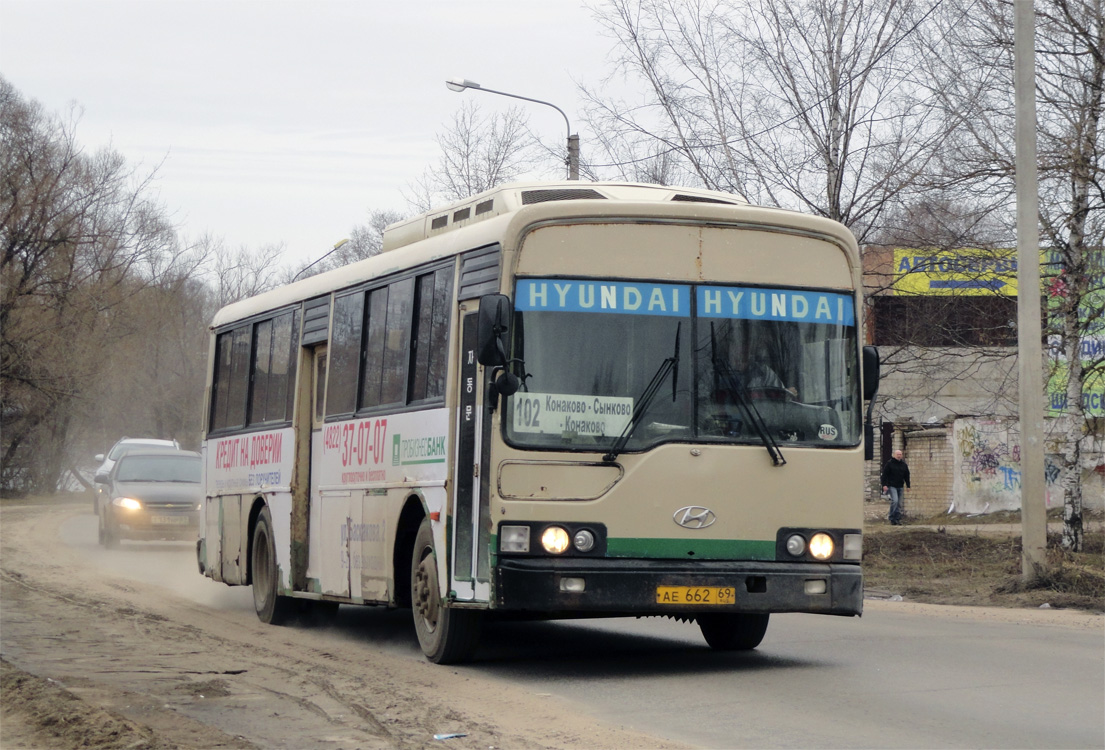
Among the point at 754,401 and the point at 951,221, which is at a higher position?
the point at 951,221

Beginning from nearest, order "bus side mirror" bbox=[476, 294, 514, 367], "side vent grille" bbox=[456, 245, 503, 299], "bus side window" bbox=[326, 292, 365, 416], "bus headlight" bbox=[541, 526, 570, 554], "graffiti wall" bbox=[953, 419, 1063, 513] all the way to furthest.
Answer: "bus side mirror" bbox=[476, 294, 514, 367], "bus headlight" bbox=[541, 526, 570, 554], "side vent grille" bbox=[456, 245, 503, 299], "bus side window" bbox=[326, 292, 365, 416], "graffiti wall" bbox=[953, 419, 1063, 513]

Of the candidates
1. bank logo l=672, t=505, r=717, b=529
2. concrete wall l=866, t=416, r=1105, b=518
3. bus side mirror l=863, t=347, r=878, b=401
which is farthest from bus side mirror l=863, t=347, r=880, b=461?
concrete wall l=866, t=416, r=1105, b=518

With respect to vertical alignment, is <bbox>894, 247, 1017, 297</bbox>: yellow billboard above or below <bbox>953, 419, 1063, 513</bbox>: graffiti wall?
above

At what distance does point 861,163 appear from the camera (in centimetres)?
2078

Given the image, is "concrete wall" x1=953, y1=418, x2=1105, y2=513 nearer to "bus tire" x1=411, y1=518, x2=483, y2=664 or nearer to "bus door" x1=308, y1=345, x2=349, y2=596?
"bus door" x1=308, y1=345, x2=349, y2=596

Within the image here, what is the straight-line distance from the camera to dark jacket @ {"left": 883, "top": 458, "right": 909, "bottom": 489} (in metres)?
32.1

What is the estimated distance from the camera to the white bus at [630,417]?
30.0ft

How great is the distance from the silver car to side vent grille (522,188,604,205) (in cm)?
1575

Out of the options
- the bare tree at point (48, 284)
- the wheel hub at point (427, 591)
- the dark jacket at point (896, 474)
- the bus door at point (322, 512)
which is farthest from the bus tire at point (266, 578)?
the bare tree at point (48, 284)

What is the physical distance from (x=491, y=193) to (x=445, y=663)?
11.7 feet

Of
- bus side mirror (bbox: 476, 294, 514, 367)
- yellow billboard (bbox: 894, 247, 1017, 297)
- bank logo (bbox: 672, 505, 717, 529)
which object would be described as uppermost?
yellow billboard (bbox: 894, 247, 1017, 297)

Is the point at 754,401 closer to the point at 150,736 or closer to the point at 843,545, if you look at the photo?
the point at 843,545

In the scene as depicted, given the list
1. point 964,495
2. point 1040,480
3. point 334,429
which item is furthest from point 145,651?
point 964,495

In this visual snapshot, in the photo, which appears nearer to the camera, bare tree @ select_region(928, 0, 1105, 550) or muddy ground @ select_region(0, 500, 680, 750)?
muddy ground @ select_region(0, 500, 680, 750)
